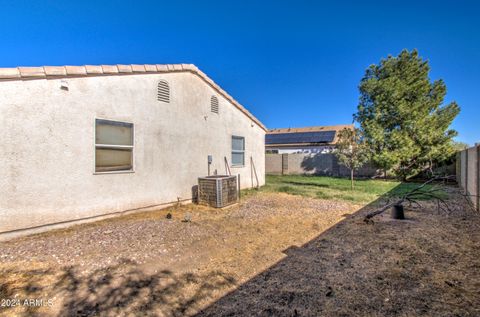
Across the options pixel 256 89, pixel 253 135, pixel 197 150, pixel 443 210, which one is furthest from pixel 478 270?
pixel 256 89

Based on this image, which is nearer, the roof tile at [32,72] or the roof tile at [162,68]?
the roof tile at [32,72]

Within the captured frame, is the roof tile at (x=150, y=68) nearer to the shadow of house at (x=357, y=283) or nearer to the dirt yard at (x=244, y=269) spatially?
the dirt yard at (x=244, y=269)

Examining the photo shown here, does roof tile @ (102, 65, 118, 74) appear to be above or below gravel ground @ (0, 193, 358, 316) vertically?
above

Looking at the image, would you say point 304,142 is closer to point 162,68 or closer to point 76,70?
point 162,68

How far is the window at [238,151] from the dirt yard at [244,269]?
472 cm

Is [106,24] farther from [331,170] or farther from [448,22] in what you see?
[331,170]

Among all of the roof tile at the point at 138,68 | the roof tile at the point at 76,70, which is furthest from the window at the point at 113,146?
the roof tile at the point at 138,68

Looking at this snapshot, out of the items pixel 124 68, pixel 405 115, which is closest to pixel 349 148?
pixel 405 115

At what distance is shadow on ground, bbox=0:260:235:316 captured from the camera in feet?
7.30

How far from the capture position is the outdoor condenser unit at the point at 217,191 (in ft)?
22.8

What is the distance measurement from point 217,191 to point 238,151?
134 inches

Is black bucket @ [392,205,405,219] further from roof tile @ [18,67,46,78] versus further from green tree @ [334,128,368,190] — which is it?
roof tile @ [18,67,46,78]

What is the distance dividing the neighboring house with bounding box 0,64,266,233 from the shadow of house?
13.7 feet

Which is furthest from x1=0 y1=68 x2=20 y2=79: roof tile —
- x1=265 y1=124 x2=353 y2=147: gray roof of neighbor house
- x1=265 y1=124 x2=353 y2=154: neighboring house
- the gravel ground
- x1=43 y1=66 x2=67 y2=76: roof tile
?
x1=265 y1=124 x2=353 y2=147: gray roof of neighbor house
